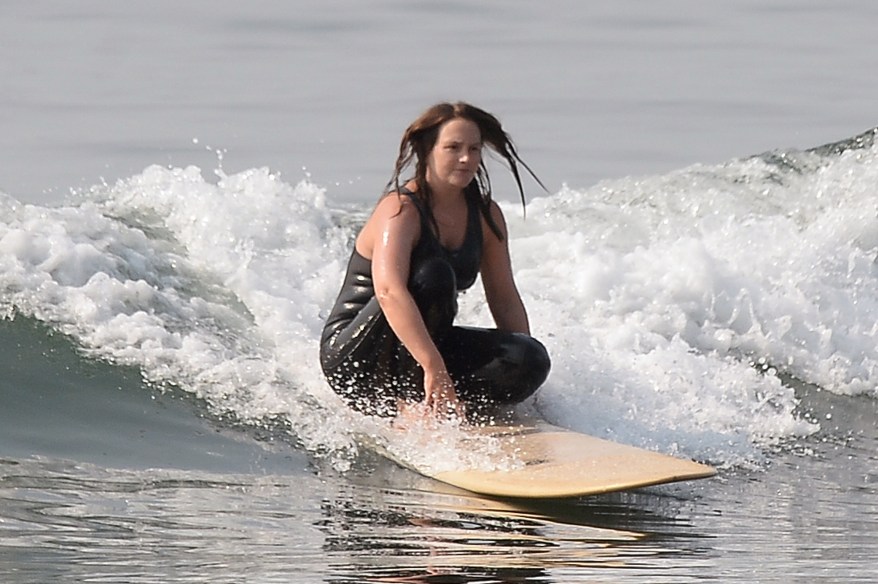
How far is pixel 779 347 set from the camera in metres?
8.55

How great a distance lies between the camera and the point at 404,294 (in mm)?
6094

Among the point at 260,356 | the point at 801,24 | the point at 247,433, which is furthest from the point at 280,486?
the point at 801,24

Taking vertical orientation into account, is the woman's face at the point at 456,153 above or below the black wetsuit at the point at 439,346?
above

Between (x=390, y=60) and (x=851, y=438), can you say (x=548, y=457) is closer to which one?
(x=851, y=438)

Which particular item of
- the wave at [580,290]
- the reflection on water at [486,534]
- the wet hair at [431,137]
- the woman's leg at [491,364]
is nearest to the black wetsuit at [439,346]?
Answer: the woman's leg at [491,364]

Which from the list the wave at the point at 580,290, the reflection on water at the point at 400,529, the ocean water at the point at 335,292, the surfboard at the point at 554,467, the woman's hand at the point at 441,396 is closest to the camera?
the reflection on water at the point at 400,529

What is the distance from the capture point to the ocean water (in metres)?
4.98

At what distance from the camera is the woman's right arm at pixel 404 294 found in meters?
6.09

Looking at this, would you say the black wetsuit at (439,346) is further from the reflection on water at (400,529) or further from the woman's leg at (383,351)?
the reflection on water at (400,529)

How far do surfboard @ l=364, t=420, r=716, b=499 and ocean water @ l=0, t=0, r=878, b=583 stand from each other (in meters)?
0.08

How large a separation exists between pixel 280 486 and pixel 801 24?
14961mm

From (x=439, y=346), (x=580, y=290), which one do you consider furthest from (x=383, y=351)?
(x=580, y=290)

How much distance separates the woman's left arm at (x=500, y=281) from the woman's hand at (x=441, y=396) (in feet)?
1.69

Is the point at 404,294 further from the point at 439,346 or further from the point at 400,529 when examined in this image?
the point at 400,529
